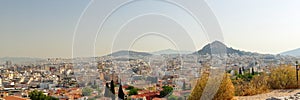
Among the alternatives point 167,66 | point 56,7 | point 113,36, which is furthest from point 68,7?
point 167,66

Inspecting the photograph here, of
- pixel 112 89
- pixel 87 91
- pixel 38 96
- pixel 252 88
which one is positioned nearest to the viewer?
pixel 87 91

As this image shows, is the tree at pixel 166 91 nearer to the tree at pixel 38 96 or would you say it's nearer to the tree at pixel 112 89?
the tree at pixel 112 89

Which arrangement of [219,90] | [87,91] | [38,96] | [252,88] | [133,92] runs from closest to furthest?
[219,90]
[87,91]
[133,92]
[252,88]
[38,96]

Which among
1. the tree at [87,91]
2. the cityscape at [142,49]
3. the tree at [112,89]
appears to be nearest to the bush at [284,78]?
the cityscape at [142,49]

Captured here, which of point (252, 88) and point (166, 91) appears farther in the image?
point (252, 88)

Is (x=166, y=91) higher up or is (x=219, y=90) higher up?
(x=219, y=90)

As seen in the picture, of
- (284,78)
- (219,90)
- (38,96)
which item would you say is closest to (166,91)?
(219,90)

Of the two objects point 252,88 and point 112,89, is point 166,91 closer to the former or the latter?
point 112,89
